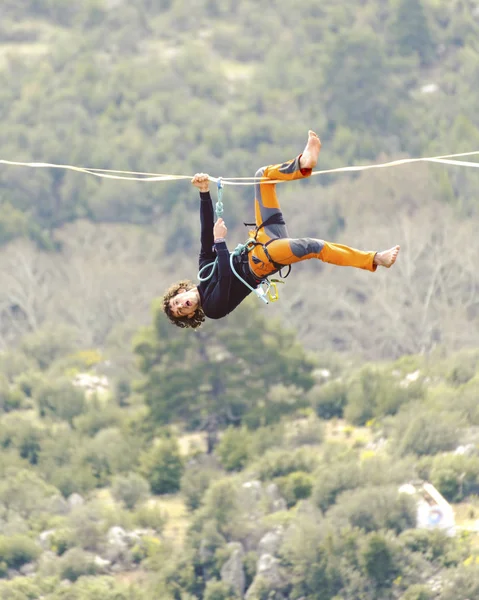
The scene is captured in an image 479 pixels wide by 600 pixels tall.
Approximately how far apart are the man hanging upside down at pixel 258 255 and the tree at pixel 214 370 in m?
34.1

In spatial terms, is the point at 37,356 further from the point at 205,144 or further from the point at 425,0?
the point at 425,0

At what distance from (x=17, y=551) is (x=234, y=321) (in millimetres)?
13653

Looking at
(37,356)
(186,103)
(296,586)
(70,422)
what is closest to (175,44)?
(186,103)

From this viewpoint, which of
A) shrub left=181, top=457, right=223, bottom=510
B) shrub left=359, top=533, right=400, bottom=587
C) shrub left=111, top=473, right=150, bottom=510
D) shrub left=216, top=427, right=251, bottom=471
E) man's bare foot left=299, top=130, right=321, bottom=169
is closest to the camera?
man's bare foot left=299, top=130, right=321, bottom=169

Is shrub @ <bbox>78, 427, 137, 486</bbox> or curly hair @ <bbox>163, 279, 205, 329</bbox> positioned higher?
shrub @ <bbox>78, 427, 137, 486</bbox>

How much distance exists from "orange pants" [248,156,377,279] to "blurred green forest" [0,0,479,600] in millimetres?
19200

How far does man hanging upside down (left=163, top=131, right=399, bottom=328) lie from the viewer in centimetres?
1274

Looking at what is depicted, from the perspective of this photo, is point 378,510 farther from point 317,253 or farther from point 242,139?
→ point 242,139

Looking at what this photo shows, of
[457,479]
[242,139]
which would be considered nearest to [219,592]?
[457,479]

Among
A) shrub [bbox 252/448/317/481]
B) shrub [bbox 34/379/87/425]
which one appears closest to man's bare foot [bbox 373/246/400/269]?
shrub [bbox 252/448/317/481]

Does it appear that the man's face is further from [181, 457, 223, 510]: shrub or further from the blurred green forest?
[181, 457, 223, 510]: shrub

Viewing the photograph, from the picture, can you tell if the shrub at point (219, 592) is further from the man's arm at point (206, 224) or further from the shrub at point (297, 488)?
the man's arm at point (206, 224)

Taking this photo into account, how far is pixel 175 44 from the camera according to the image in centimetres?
11244

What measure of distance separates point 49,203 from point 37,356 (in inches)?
962
